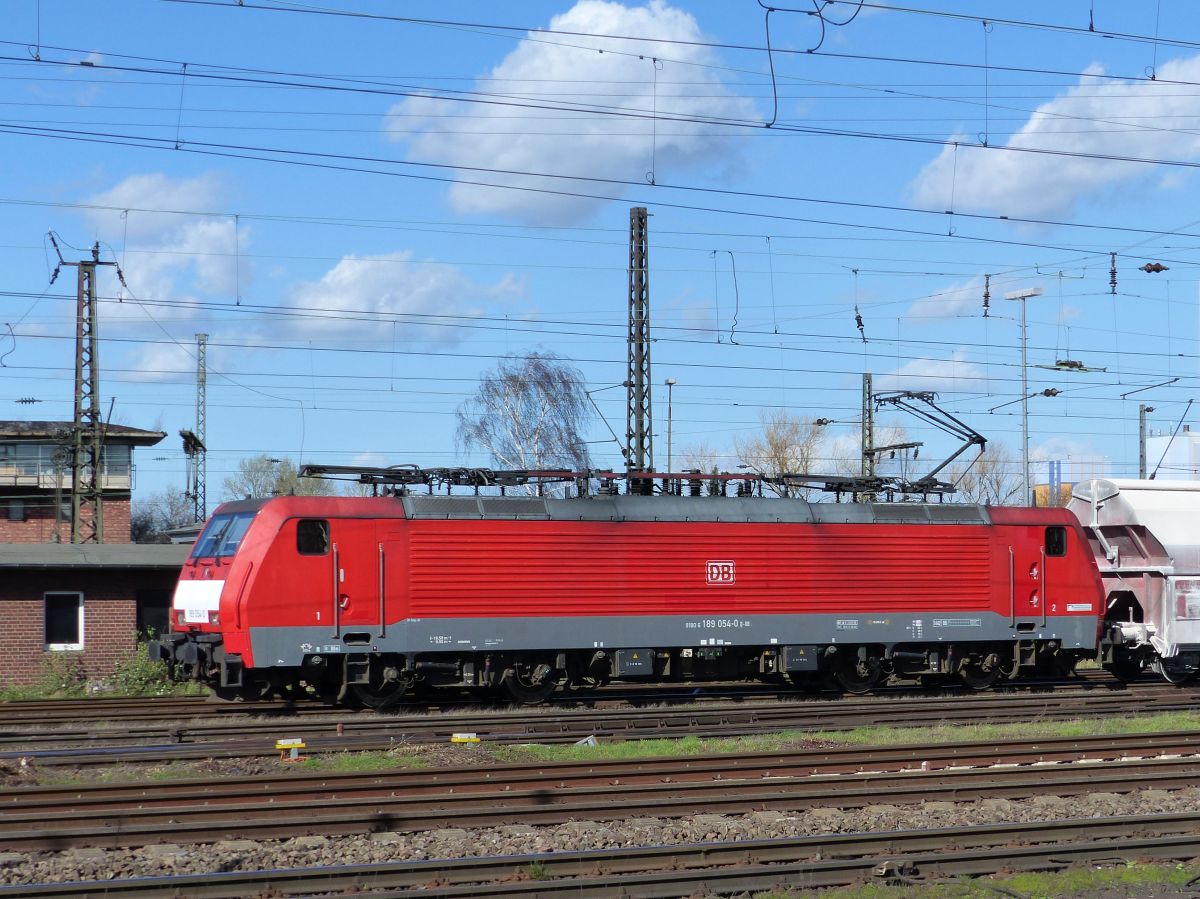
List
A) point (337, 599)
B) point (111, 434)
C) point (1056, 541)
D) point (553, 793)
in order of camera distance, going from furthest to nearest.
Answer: point (111, 434) → point (1056, 541) → point (337, 599) → point (553, 793)

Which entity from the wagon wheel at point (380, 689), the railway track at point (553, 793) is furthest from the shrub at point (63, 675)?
the railway track at point (553, 793)

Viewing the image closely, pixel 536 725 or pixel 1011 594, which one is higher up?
pixel 1011 594

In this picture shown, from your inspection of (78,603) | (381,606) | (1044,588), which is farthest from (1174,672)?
(78,603)

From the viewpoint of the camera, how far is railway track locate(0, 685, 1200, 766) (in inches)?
617

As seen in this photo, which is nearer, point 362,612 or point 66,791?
point 66,791

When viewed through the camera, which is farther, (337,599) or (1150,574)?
(1150,574)

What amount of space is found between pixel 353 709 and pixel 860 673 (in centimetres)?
871

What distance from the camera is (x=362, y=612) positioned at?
20.0m

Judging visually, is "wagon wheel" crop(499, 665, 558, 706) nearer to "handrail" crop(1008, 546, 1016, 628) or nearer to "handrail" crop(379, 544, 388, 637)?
"handrail" crop(379, 544, 388, 637)

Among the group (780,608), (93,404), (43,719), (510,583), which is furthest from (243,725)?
(93,404)

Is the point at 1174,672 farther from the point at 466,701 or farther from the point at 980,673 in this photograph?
the point at 466,701

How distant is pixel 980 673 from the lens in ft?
79.8

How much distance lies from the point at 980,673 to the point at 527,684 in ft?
27.7

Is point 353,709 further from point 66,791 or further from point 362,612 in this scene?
point 66,791
